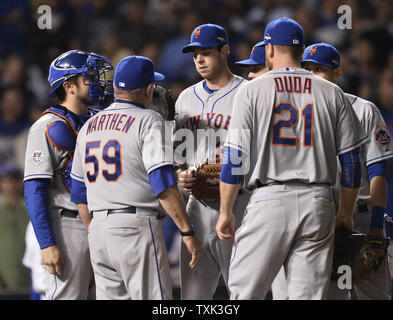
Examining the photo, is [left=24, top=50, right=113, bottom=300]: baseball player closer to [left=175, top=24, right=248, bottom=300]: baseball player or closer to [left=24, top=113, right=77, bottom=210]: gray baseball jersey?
[left=24, top=113, right=77, bottom=210]: gray baseball jersey

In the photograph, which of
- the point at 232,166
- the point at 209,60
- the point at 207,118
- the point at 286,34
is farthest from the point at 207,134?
the point at 286,34

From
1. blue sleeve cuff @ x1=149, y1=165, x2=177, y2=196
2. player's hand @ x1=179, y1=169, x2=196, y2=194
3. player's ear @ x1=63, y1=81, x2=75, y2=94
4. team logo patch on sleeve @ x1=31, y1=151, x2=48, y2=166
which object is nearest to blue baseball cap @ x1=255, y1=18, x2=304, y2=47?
blue sleeve cuff @ x1=149, y1=165, x2=177, y2=196

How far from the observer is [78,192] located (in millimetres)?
3438

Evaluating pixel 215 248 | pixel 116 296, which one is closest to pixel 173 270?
pixel 215 248

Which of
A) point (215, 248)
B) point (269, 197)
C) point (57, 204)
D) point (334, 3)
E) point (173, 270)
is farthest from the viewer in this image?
point (334, 3)

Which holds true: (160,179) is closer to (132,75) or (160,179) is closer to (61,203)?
(132,75)

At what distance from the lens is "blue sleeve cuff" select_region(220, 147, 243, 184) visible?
3150 millimetres

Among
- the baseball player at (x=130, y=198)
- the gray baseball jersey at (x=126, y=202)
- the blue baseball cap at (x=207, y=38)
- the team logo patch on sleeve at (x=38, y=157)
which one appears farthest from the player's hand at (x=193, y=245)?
the blue baseball cap at (x=207, y=38)

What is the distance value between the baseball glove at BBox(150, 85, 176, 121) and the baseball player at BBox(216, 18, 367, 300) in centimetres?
104

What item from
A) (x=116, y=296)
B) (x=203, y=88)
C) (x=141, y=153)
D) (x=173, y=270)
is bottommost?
(x=173, y=270)

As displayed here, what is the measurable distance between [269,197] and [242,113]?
17.7 inches

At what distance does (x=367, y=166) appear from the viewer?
153 inches

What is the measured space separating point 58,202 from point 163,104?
1039mm

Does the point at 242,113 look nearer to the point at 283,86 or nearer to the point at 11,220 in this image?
the point at 283,86
